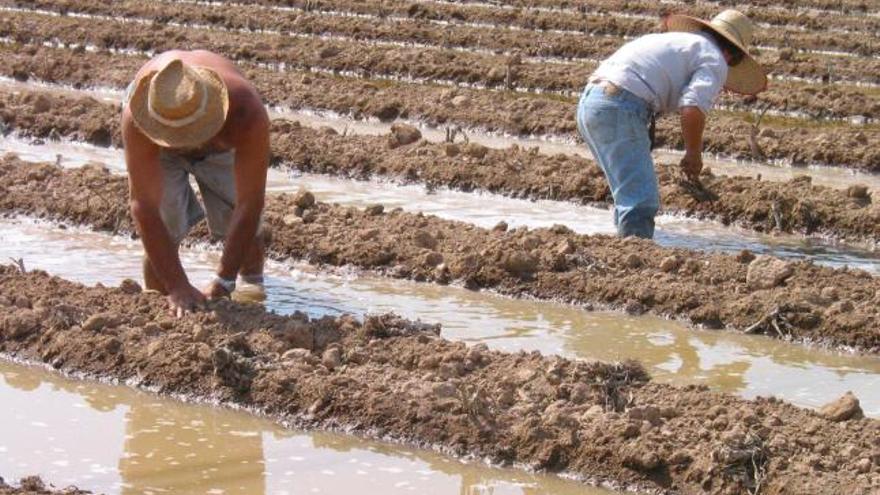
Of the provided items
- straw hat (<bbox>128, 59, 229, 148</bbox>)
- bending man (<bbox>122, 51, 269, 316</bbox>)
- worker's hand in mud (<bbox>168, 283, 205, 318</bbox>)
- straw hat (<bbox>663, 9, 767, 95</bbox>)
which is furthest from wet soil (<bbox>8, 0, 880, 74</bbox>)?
straw hat (<bbox>128, 59, 229, 148</bbox>)

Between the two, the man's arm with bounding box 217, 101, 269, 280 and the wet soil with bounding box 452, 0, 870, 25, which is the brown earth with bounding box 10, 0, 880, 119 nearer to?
the wet soil with bounding box 452, 0, 870, 25

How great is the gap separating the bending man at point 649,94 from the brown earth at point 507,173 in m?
0.98

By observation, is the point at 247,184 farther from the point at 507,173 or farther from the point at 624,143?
the point at 507,173

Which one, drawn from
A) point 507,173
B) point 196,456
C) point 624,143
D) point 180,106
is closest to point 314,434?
point 196,456

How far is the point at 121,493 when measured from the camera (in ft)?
17.1

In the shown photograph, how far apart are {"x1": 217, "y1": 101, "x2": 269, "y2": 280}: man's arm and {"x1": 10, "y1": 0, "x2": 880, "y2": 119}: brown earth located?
718cm

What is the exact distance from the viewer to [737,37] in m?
8.22

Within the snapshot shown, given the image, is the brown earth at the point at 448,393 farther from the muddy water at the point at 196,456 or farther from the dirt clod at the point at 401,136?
the dirt clod at the point at 401,136

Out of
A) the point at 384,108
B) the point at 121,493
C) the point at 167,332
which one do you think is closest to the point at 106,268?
the point at 167,332

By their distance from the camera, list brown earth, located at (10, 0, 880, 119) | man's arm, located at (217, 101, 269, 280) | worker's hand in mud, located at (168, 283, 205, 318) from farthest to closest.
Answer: brown earth, located at (10, 0, 880, 119) < worker's hand in mud, located at (168, 283, 205, 318) < man's arm, located at (217, 101, 269, 280)

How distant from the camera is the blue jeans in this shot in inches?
320

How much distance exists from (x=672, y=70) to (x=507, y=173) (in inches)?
88.5

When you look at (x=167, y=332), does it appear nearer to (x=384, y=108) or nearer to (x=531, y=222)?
(x=531, y=222)

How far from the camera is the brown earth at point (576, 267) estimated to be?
720 cm
